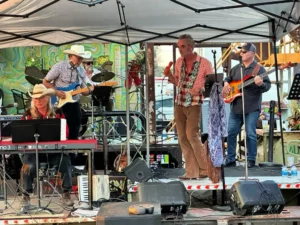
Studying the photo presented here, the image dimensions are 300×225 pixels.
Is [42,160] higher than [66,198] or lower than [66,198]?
higher

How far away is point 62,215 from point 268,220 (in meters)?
2.24

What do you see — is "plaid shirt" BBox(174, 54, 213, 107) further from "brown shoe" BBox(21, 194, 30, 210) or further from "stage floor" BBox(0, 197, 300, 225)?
"brown shoe" BBox(21, 194, 30, 210)

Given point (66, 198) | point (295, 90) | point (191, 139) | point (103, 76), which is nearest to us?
point (66, 198)

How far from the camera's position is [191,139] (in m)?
5.94

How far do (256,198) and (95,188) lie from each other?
6.21ft

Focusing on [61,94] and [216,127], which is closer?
[216,127]

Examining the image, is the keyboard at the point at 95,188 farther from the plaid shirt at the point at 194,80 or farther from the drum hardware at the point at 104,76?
the drum hardware at the point at 104,76

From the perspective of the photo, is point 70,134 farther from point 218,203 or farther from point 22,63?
point 22,63

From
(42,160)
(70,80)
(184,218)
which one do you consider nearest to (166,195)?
(184,218)

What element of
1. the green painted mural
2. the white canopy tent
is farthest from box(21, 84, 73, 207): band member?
the green painted mural

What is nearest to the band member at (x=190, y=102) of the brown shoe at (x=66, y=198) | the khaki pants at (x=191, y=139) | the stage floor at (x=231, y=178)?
the khaki pants at (x=191, y=139)

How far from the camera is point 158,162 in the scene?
25.5ft

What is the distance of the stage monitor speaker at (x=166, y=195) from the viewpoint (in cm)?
507

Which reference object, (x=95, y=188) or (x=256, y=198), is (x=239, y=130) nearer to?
(x=256, y=198)
